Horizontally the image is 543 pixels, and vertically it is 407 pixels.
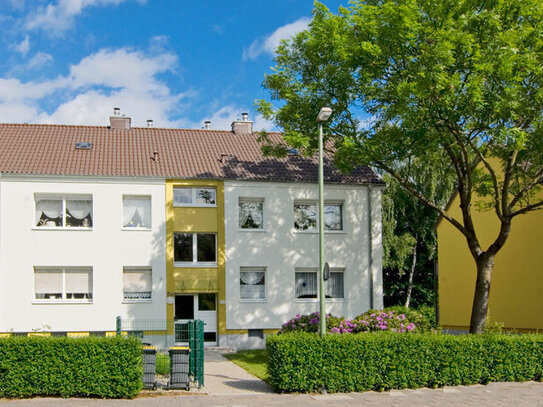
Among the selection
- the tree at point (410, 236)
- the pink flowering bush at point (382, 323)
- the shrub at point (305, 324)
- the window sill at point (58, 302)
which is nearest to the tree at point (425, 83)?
the pink flowering bush at point (382, 323)

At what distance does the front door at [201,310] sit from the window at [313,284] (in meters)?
3.50

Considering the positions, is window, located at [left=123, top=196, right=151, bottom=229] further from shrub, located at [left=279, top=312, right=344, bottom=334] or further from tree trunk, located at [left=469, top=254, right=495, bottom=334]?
tree trunk, located at [left=469, top=254, right=495, bottom=334]

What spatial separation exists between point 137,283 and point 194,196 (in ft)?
13.3

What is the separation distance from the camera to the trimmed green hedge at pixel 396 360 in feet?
46.8

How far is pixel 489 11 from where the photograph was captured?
17.9 meters

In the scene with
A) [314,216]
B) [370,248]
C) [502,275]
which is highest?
[314,216]

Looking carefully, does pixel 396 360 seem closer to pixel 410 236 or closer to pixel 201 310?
pixel 201 310

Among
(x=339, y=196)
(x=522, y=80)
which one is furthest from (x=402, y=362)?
(x=339, y=196)

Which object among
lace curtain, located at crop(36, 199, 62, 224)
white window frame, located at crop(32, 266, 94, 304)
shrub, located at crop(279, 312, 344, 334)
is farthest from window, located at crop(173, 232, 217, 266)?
shrub, located at crop(279, 312, 344, 334)

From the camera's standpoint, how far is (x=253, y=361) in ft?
67.4

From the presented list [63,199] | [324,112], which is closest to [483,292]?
[324,112]

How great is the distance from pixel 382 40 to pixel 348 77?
1.63 metres

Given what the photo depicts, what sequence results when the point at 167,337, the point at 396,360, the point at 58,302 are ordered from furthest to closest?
the point at 58,302 < the point at 167,337 < the point at 396,360

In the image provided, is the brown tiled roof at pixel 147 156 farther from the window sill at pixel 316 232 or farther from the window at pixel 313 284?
the window at pixel 313 284
